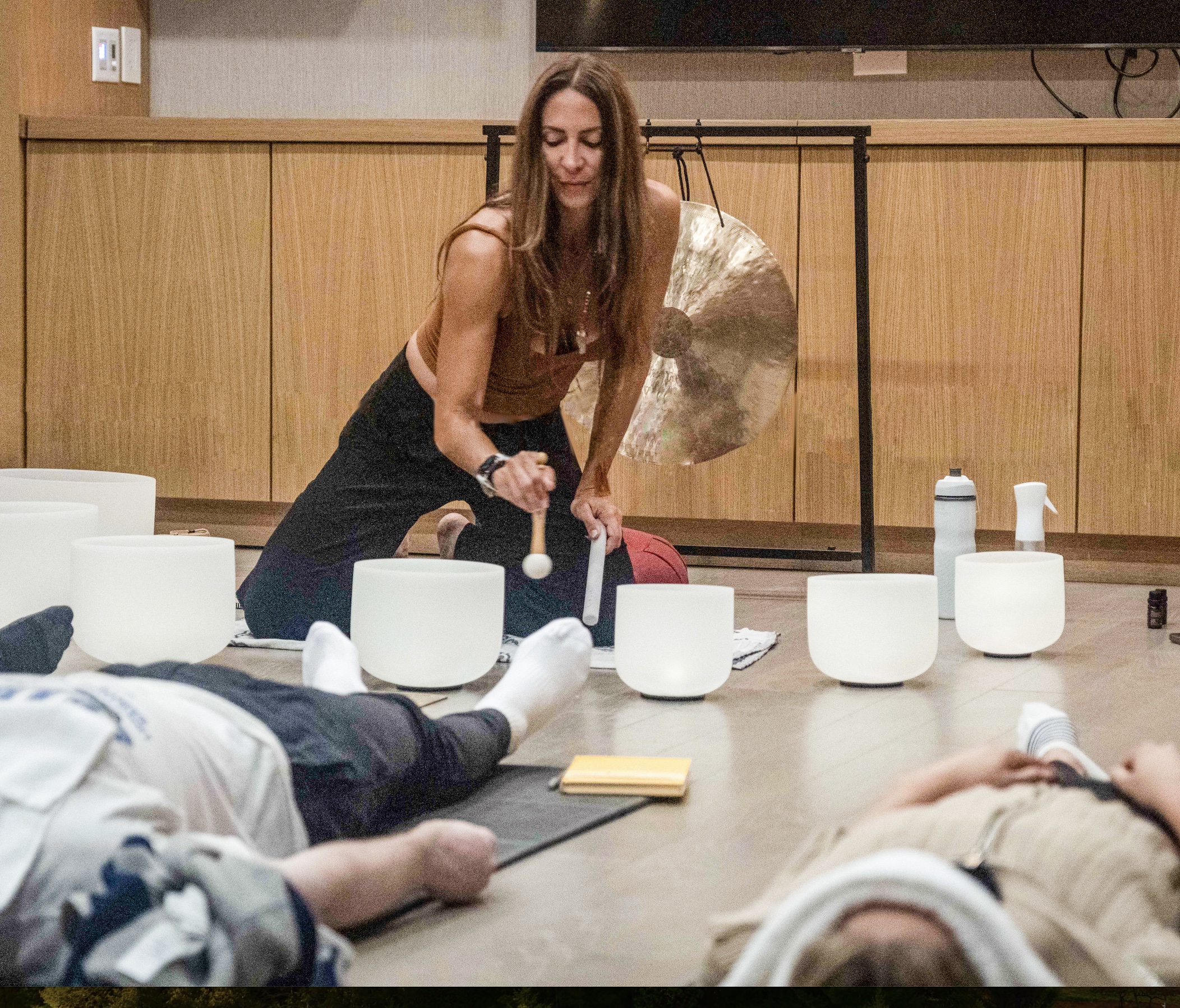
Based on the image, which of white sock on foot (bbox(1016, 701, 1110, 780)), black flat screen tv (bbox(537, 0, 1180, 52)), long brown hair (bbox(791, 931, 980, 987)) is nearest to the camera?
long brown hair (bbox(791, 931, 980, 987))

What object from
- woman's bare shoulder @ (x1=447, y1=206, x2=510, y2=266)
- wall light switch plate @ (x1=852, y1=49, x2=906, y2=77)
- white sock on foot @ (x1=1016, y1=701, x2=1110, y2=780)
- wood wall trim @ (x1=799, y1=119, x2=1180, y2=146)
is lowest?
white sock on foot @ (x1=1016, y1=701, x2=1110, y2=780)

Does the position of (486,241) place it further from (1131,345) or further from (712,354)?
(1131,345)

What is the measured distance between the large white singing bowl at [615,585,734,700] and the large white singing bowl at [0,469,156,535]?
0.54 metres

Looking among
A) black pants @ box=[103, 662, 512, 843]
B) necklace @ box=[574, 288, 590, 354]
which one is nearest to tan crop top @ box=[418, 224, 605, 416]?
necklace @ box=[574, 288, 590, 354]

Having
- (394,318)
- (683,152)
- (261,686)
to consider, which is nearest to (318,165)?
(394,318)

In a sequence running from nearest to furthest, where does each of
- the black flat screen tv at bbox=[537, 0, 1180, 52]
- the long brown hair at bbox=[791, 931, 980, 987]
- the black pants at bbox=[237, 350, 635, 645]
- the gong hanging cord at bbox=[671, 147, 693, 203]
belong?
the long brown hair at bbox=[791, 931, 980, 987] → the black pants at bbox=[237, 350, 635, 645] → the gong hanging cord at bbox=[671, 147, 693, 203] → the black flat screen tv at bbox=[537, 0, 1180, 52]

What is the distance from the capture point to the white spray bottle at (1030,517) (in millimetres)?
1747

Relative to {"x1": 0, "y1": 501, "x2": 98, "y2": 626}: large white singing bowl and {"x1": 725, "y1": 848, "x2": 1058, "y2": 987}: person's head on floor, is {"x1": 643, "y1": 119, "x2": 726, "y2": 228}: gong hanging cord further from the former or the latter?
{"x1": 725, "y1": 848, "x2": 1058, "y2": 987}: person's head on floor

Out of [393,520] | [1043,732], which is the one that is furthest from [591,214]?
[1043,732]

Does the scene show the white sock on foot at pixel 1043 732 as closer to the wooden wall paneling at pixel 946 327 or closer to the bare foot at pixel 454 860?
the bare foot at pixel 454 860

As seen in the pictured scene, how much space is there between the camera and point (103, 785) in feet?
1.98

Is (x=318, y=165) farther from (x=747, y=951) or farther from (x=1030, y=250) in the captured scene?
(x=747, y=951)

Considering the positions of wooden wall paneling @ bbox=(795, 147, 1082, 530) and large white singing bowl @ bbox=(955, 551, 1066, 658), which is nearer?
large white singing bowl @ bbox=(955, 551, 1066, 658)

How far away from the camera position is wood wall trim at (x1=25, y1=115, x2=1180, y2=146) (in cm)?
212
